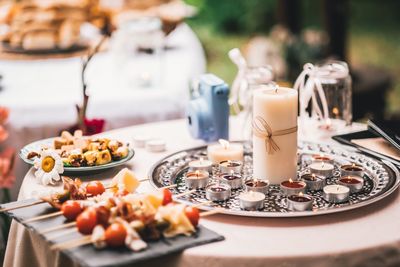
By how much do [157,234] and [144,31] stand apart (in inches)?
74.2

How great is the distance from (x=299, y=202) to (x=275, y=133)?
0.25 metres

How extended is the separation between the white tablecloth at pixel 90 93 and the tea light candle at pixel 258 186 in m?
1.26

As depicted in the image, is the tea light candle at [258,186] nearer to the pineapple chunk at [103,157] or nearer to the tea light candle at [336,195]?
the tea light candle at [336,195]

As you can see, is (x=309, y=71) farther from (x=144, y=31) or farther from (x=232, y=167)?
(x=144, y=31)

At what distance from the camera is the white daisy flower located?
1.52m

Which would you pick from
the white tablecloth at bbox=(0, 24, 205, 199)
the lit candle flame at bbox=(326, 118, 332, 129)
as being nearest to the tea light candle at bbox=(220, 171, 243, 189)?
the lit candle flame at bbox=(326, 118, 332, 129)

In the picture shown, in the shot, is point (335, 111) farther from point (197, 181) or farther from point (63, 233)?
point (63, 233)

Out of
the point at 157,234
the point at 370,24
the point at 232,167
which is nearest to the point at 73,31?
the point at 232,167

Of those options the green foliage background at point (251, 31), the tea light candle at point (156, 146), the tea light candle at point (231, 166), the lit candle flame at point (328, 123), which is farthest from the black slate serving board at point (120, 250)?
the green foliage background at point (251, 31)

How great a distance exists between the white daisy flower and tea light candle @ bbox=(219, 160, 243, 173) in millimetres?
369

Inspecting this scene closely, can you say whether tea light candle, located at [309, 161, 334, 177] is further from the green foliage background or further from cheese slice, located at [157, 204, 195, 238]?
the green foliage background

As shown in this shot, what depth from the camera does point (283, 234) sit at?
124cm

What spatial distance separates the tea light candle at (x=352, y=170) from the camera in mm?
1506

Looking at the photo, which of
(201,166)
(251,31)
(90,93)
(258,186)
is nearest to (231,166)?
(201,166)
